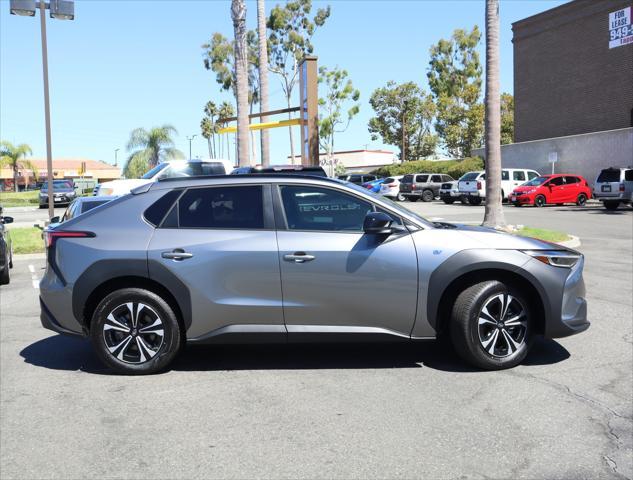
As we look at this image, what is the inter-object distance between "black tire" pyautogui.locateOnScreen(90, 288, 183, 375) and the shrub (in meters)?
41.0

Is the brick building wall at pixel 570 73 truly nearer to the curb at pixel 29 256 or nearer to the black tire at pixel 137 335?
the curb at pixel 29 256

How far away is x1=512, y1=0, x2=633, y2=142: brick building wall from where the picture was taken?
37.9 metres

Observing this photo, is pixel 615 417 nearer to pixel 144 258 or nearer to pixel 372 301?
pixel 372 301

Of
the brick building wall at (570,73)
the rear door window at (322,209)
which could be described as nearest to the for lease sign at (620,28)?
the brick building wall at (570,73)

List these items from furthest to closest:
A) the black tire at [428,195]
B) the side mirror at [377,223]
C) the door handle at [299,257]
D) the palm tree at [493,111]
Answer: the black tire at [428,195]
the palm tree at [493,111]
the door handle at [299,257]
the side mirror at [377,223]

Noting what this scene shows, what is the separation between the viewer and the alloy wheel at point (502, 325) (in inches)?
210

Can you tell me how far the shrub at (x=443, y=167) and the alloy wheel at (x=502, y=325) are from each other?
40.2 meters

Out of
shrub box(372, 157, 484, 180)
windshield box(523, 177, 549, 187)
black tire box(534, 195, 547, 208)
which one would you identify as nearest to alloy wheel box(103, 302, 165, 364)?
black tire box(534, 195, 547, 208)

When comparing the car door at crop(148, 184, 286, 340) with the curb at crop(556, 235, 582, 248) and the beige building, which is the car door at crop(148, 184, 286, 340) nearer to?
the curb at crop(556, 235, 582, 248)

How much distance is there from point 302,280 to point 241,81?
16.7m

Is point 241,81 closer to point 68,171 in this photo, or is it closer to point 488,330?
point 488,330

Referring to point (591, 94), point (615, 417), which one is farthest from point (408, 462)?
point (591, 94)

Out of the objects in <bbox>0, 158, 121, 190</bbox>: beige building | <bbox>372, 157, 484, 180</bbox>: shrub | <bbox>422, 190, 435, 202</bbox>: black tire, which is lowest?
<bbox>422, 190, 435, 202</bbox>: black tire

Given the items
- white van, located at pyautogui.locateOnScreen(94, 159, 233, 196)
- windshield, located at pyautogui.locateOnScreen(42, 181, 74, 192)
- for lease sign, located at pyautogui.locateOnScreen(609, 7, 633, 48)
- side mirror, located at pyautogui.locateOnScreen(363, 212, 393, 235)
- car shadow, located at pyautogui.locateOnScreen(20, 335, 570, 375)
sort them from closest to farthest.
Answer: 1. side mirror, located at pyautogui.locateOnScreen(363, 212, 393, 235)
2. car shadow, located at pyautogui.locateOnScreen(20, 335, 570, 375)
3. white van, located at pyautogui.locateOnScreen(94, 159, 233, 196)
4. for lease sign, located at pyautogui.locateOnScreen(609, 7, 633, 48)
5. windshield, located at pyautogui.locateOnScreen(42, 181, 74, 192)
